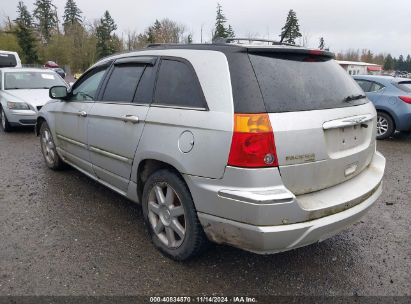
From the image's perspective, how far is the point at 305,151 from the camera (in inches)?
93.3

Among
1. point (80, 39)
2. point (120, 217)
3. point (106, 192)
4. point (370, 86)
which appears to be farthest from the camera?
point (80, 39)

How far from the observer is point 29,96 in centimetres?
845

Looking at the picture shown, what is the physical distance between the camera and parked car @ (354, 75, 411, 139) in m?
7.96

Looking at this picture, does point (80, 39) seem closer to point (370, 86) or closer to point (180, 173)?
point (370, 86)

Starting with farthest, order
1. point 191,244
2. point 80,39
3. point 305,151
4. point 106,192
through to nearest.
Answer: point 80,39, point 106,192, point 191,244, point 305,151

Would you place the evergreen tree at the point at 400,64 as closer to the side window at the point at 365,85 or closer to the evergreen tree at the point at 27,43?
the evergreen tree at the point at 27,43

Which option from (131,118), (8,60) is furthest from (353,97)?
(8,60)

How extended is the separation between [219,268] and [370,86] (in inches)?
289

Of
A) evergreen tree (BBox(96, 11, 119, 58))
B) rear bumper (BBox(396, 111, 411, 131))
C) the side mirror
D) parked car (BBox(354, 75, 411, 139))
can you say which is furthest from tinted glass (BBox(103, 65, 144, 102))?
evergreen tree (BBox(96, 11, 119, 58))

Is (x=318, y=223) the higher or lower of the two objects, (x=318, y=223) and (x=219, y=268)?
the higher

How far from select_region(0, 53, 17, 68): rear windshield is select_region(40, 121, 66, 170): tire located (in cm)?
1126

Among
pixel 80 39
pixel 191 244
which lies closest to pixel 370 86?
pixel 191 244

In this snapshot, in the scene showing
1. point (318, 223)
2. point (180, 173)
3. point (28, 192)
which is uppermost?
point (180, 173)

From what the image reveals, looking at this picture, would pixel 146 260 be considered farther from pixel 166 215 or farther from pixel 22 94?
pixel 22 94
